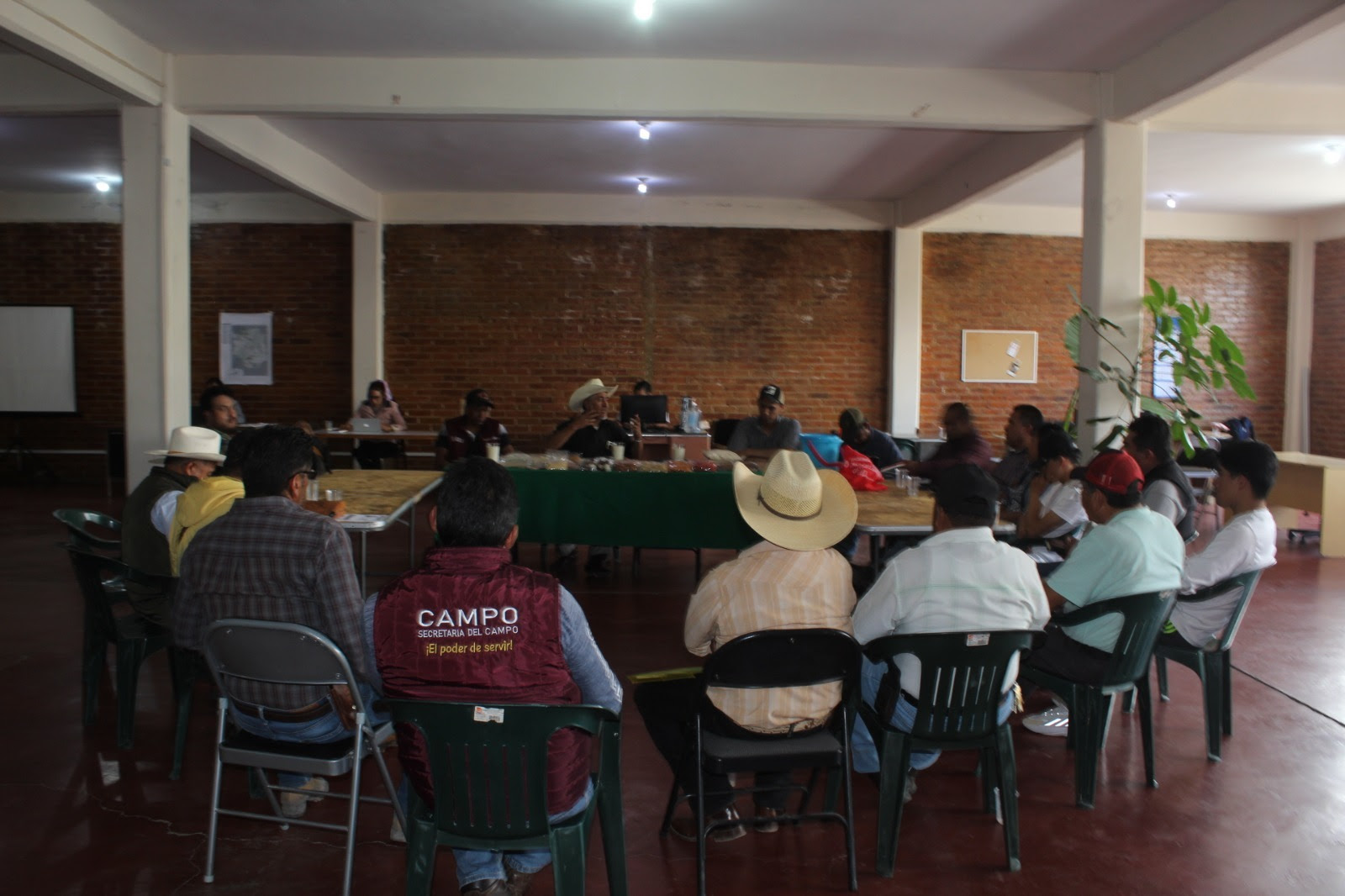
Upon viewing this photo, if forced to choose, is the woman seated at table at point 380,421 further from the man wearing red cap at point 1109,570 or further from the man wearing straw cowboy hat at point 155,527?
the man wearing red cap at point 1109,570

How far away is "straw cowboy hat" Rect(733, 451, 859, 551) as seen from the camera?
9.27 ft

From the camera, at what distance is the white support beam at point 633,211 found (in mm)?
11570

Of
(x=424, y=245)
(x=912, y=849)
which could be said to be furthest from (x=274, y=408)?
(x=912, y=849)

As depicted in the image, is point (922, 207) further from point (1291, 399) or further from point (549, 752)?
point (549, 752)

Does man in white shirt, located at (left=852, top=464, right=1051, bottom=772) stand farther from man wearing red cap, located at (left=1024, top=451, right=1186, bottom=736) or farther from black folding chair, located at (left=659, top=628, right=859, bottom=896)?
man wearing red cap, located at (left=1024, top=451, right=1186, bottom=736)

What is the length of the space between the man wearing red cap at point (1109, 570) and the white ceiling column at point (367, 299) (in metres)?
9.48

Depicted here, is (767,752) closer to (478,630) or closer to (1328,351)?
(478,630)

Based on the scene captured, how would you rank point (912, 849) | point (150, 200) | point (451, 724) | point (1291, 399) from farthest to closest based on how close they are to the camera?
point (1291, 399) < point (150, 200) < point (912, 849) < point (451, 724)

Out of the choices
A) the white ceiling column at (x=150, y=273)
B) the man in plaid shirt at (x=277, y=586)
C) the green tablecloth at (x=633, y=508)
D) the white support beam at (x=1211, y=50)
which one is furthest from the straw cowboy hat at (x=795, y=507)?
the white ceiling column at (x=150, y=273)

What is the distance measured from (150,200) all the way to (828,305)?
7.52 metres

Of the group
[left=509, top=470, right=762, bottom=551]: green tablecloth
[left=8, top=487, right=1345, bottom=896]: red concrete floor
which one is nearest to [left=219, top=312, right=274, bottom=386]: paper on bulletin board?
[left=509, top=470, right=762, bottom=551]: green tablecloth

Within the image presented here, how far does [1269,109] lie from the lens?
6859mm

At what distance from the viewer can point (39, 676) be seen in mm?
4617

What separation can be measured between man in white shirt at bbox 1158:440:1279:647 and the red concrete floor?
507mm
